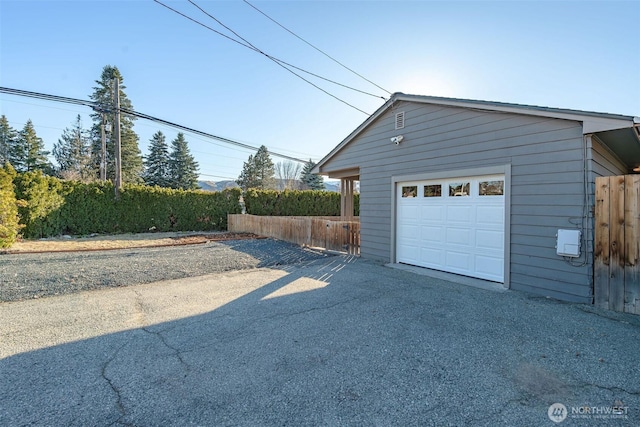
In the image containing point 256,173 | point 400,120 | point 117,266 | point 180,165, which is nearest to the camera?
point 117,266

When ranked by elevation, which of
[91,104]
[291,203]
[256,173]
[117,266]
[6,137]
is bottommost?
[117,266]

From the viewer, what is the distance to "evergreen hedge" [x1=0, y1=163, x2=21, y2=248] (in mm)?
8677

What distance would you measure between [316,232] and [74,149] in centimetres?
3133

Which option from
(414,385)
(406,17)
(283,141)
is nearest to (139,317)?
(414,385)

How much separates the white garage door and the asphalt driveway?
1211 millimetres

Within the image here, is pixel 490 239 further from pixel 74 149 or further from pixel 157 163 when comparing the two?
pixel 74 149

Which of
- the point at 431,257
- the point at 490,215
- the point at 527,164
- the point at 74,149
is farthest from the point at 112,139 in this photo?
the point at 527,164

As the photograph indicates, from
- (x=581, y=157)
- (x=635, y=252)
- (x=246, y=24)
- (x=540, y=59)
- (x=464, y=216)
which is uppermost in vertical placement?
(x=246, y=24)

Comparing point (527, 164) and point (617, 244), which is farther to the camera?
point (527, 164)

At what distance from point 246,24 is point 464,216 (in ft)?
23.1

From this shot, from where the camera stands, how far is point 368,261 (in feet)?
26.9

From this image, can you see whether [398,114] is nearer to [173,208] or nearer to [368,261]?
[368,261]

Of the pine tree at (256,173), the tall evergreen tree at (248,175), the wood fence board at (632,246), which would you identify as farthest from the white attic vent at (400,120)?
A: the tall evergreen tree at (248,175)
